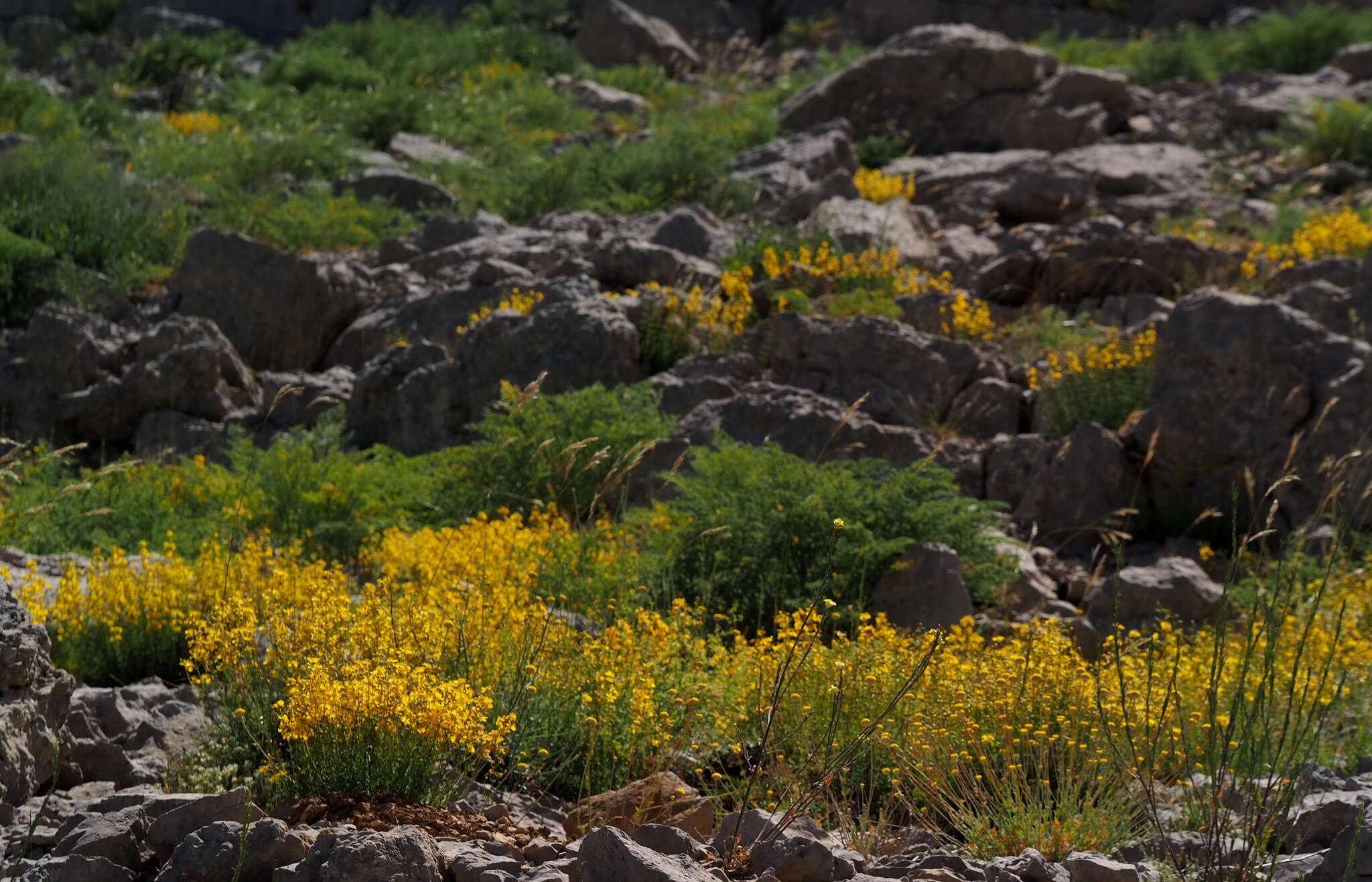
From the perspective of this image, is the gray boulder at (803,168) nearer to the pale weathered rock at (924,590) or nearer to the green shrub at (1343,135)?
the green shrub at (1343,135)

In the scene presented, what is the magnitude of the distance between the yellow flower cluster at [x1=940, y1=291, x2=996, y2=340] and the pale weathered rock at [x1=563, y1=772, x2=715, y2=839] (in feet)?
22.7

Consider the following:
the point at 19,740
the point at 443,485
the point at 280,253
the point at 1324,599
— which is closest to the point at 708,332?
the point at 443,485

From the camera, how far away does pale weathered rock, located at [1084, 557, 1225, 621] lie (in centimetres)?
707

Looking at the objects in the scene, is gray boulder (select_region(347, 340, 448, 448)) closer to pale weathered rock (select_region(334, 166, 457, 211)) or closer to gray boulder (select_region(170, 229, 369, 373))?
gray boulder (select_region(170, 229, 369, 373))

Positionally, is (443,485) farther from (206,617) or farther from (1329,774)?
(1329,774)

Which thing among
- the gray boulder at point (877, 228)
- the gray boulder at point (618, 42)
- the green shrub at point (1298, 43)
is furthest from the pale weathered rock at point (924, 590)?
the gray boulder at point (618, 42)

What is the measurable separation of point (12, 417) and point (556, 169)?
6196 mm

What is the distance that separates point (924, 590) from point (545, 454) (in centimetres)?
266

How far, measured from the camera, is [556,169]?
14.4 meters

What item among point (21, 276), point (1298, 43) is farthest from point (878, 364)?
point (1298, 43)

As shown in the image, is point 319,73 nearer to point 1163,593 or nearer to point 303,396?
point 303,396

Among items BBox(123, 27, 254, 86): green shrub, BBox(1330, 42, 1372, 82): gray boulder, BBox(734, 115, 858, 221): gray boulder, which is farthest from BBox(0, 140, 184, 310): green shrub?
BBox(1330, 42, 1372, 82): gray boulder

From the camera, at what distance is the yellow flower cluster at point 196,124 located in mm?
17109

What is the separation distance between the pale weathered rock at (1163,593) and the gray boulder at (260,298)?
7.41m
